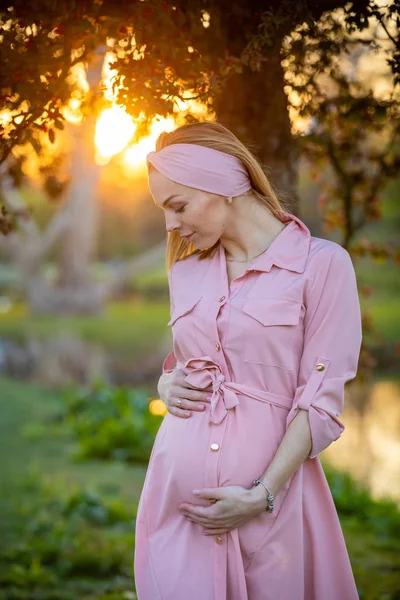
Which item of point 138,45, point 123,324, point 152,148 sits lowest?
point 152,148

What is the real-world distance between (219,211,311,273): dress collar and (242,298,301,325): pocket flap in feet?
0.35

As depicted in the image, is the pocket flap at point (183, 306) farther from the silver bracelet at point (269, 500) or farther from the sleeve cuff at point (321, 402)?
the silver bracelet at point (269, 500)

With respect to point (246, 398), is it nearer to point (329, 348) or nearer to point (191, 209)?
point (329, 348)

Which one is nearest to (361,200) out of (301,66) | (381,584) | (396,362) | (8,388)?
(301,66)

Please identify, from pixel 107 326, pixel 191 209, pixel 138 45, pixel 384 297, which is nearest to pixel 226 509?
pixel 191 209

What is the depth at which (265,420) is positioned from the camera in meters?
2.25

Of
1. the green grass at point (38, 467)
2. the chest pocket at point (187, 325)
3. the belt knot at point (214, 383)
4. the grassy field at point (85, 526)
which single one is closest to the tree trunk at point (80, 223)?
the green grass at point (38, 467)

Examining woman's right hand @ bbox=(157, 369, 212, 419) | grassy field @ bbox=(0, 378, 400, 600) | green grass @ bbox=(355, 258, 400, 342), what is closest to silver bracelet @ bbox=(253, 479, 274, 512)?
woman's right hand @ bbox=(157, 369, 212, 419)

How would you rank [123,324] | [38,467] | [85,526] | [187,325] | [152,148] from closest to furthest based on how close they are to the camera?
[187,325] → [152,148] → [85,526] → [38,467] → [123,324]

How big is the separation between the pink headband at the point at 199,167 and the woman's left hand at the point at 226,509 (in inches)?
34.1

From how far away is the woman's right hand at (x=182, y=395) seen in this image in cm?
234

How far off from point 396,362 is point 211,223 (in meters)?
11.3

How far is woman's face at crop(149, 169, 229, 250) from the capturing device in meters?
2.30

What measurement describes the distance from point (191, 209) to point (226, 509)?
870 mm
